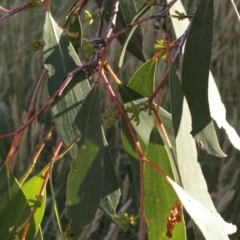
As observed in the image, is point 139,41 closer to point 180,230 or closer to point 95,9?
point 180,230

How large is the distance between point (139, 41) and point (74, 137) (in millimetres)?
336

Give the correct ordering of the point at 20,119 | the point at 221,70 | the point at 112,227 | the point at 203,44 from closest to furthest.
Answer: the point at 203,44, the point at 112,227, the point at 20,119, the point at 221,70

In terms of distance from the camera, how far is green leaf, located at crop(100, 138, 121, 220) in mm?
1029

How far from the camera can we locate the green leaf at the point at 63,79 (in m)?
0.94

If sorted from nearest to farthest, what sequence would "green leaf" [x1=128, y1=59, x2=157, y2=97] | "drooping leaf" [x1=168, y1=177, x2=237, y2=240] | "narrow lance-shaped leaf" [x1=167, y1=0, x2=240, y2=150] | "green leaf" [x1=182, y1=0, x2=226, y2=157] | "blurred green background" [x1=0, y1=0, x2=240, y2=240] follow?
"drooping leaf" [x1=168, y1=177, x2=237, y2=240]
"green leaf" [x1=182, y1=0, x2=226, y2=157]
"narrow lance-shaped leaf" [x1=167, y1=0, x2=240, y2=150]
"green leaf" [x1=128, y1=59, x2=157, y2=97]
"blurred green background" [x1=0, y1=0, x2=240, y2=240]

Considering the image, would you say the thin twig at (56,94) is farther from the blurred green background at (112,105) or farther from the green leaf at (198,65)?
the blurred green background at (112,105)

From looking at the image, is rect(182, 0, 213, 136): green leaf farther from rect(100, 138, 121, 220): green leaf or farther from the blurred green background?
the blurred green background

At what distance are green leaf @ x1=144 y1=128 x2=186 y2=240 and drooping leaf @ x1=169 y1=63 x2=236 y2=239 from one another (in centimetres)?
3

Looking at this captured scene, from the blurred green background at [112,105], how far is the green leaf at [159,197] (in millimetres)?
1043

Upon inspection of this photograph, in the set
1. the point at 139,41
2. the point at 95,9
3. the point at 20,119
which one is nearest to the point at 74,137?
the point at 139,41

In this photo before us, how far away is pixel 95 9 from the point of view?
119 inches

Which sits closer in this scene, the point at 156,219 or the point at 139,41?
the point at 156,219

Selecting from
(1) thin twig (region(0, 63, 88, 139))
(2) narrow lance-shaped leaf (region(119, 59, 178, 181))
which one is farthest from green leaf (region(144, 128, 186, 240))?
(1) thin twig (region(0, 63, 88, 139))

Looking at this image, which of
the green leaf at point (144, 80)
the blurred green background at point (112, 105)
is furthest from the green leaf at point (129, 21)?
the blurred green background at point (112, 105)
